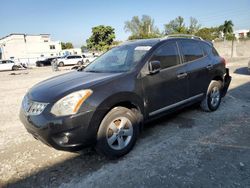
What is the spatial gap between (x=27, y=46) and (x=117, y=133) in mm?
61036

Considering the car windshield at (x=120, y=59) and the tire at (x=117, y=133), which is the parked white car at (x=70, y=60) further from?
the tire at (x=117, y=133)

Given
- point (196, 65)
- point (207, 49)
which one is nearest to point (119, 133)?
point (196, 65)

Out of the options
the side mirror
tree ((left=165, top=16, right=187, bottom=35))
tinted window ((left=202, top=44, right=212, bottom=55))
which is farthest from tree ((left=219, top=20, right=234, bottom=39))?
the side mirror

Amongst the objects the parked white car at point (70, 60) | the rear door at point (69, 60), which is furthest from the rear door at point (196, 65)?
the rear door at point (69, 60)

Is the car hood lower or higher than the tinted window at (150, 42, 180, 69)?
lower

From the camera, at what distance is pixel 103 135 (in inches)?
123

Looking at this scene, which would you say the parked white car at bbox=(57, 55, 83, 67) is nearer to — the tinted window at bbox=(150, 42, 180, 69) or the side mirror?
the tinted window at bbox=(150, 42, 180, 69)

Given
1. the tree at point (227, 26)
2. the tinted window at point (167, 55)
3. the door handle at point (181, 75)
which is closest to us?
the tinted window at point (167, 55)

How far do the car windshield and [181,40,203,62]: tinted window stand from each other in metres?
0.93

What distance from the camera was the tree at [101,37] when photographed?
45688 mm

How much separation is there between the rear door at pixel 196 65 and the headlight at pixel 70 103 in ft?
7.44

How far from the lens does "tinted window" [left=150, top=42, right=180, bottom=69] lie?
12.9 ft

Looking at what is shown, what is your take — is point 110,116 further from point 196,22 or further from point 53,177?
point 196,22

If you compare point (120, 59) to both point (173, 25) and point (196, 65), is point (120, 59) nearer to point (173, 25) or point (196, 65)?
point (196, 65)
